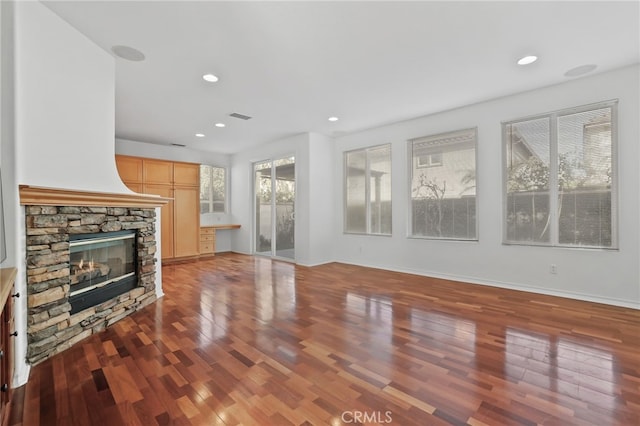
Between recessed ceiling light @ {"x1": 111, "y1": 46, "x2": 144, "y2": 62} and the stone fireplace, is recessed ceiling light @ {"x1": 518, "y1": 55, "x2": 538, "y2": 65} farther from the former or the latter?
the stone fireplace

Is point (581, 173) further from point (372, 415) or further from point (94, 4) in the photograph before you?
point (94, 4)

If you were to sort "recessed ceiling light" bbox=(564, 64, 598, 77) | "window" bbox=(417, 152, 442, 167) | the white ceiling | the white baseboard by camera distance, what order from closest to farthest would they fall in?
the white ceiling
"recessed ceiling light" bbox=(564, 64, 598, 77)
the white baseboard
"window" bbox=(417, 152, 442, 167)

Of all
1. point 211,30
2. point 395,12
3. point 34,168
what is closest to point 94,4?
point 211,30

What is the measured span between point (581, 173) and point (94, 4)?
527 cm

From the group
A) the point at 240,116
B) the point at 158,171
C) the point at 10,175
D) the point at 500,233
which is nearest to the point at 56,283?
the point at 10,175

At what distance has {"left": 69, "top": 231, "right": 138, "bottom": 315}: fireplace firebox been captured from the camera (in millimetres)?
2645

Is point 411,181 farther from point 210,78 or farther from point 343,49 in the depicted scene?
point 210,78

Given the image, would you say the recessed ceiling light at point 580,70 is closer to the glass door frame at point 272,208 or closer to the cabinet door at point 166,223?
the glass door frame at point 272,208

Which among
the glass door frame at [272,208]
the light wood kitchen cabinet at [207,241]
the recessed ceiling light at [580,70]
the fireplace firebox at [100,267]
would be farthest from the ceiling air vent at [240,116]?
the recessed ceiling light at [580,70]

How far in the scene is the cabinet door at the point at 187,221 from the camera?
6.47m

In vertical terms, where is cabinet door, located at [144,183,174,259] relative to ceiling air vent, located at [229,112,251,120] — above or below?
below

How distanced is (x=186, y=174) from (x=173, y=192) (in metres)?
0.51

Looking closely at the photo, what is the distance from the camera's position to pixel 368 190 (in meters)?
5.98

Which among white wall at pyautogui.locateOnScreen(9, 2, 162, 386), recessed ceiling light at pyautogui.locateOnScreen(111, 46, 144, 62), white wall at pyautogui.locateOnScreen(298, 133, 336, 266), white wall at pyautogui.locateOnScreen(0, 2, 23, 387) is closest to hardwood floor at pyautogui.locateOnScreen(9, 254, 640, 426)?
white wall at pyautogui.locateOnScreen(0, 2, 23, 387)
